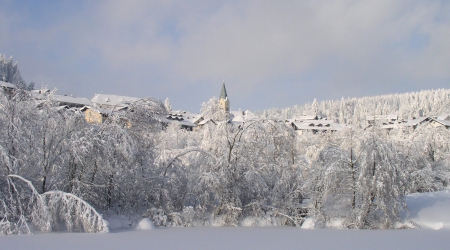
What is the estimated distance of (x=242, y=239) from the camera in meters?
13.7

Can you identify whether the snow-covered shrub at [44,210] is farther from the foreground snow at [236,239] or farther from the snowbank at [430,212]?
the snowbank at [430,212]

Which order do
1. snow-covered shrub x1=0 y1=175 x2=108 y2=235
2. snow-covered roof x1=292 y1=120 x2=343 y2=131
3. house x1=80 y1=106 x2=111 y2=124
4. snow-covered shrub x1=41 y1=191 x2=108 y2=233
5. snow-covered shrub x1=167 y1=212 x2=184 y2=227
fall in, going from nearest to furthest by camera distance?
snow-covered shrub x1=0 y1=175 x2=108 y2=235 < snow-covered shrub x1=41 y1=191 x2=108 y2=233 < snow-covered shrub x1=167 y1=212 x2=184 y2=227 < house x1=80 y1=106 x2=111 y2=124 < snow-covered roof x1=292 y1=120 x2=343 y2=131

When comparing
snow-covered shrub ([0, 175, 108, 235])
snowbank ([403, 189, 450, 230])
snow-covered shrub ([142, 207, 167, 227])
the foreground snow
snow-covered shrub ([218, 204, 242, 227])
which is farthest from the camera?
snowbank ([403, 189, 450, 230])

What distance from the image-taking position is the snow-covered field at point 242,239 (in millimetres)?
11906

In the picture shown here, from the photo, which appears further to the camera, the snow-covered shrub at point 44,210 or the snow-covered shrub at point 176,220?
the snow-covered shrub at point 176,220

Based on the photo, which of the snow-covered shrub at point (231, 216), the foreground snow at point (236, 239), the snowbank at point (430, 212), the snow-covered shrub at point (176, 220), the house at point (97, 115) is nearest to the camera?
the foreground snow at point (236, 239)

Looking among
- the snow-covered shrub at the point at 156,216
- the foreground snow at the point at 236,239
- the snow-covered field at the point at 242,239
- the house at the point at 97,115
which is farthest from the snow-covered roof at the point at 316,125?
the snow-covered shrub at the point at 156,216

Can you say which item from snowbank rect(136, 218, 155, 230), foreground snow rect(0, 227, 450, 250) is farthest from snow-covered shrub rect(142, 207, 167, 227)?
foreground snow rect(0, 227, 450, 250)

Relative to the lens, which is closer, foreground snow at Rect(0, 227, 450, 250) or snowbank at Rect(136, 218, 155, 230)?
foreground snow at Rect(0, 227, 450, 250)

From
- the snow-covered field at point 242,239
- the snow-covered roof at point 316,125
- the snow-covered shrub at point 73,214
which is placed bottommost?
the snow-covered field at point 242,239

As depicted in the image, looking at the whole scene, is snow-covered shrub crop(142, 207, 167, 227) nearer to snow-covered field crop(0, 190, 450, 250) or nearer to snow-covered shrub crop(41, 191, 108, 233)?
snow-covered field crop(0, 190, 450, 250)

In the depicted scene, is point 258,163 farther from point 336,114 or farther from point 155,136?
point 336,114

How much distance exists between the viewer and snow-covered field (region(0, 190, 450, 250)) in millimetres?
11906

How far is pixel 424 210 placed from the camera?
18.9 metres
